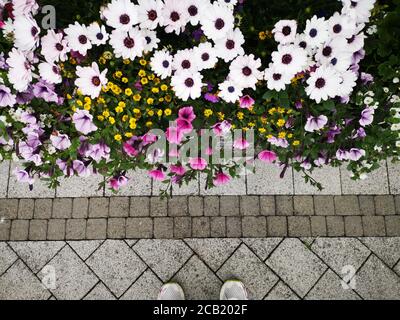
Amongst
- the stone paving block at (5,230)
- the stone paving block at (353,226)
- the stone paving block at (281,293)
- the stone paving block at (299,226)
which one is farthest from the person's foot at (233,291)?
the stone paving block at (5,230)

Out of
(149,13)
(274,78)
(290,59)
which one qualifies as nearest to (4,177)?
(149,13)

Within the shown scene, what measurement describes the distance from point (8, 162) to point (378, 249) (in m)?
3.13

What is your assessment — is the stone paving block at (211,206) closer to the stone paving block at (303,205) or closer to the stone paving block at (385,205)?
the stone paving block at (303,205)

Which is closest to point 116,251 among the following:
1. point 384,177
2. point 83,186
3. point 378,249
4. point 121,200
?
point 121,200

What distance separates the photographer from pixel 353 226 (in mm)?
2998

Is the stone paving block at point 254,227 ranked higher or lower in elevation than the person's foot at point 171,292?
higher

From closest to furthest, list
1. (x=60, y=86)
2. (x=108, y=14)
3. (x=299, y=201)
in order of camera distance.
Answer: (x=108, y=14), (x=60, y=86), (x=299, y=201)

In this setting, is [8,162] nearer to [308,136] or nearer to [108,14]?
[108,14]

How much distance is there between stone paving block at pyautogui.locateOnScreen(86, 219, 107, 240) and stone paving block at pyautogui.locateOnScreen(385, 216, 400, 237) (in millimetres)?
2276

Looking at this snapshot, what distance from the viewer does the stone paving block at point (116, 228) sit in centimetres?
304

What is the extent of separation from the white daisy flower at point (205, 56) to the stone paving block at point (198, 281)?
64.1 inches
